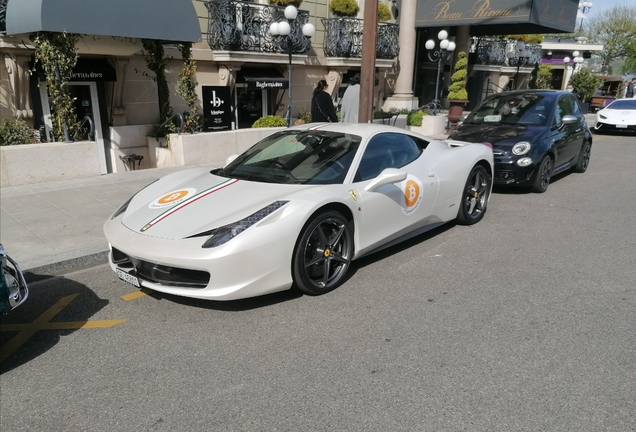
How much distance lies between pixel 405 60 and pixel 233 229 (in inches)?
642

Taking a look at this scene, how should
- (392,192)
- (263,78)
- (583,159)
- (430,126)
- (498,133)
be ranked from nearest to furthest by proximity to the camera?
(392,192)
(498,133)
(583,159)
(263,78)
(430,126)

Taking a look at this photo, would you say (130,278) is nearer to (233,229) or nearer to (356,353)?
(233,229)

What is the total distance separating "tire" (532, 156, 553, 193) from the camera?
329 inches

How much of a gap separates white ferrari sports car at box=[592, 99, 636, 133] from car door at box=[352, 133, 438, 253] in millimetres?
15252

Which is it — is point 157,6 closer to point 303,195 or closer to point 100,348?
point 303,195

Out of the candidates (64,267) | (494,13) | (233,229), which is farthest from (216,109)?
(494,13)

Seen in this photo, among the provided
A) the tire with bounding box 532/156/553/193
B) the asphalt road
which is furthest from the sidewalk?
the tire with bounding box 532/156/553/193

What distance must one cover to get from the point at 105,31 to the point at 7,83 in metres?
2.89

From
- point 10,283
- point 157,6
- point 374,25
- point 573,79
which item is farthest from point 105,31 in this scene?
point 573,79

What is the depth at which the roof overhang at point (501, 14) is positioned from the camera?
16.5m

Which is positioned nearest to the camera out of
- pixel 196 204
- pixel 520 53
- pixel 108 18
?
pixel 196 204

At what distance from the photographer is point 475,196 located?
663 centimetres

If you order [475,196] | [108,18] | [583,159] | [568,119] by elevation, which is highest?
[108,18]

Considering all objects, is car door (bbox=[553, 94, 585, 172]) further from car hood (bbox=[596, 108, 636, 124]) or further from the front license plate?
car hood (bbox=[596, 108, 636, 124])
